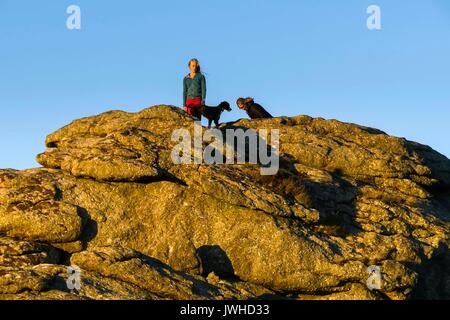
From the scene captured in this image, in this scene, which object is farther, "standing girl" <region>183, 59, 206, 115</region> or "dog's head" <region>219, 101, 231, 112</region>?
"dog's head" <region>219, 101, 231, 112</region>

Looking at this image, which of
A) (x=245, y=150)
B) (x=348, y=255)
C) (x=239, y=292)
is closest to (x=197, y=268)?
(x=239, y=292)

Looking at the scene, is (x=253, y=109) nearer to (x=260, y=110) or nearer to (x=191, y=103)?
(x=260, y=110)

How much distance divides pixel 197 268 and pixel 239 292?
6.95 ft

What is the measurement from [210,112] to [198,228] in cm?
786

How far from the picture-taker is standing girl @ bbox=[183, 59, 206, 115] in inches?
1227

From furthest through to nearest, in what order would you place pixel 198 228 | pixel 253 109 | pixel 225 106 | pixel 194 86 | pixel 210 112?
pixel 253 109 < pixel 225 106 < pixel 194 86 < pixel 210 112 < pixel 198 228

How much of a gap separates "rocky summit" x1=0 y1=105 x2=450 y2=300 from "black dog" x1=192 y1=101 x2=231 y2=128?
49.3 inches

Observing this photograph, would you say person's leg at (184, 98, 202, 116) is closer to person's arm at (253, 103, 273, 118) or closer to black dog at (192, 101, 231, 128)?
black dog at (192, 101, 231, 128)

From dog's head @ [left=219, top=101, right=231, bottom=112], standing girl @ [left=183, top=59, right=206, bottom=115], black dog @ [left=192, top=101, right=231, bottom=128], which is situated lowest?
black dog @ [left=192, top=101, right=231, bottom=128]

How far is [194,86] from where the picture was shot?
3130cm

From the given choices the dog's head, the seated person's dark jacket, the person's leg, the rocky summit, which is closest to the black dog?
the dog's head

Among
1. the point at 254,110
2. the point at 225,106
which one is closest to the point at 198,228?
the point at 225,106

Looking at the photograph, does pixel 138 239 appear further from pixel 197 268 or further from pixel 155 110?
pixel 155 110
